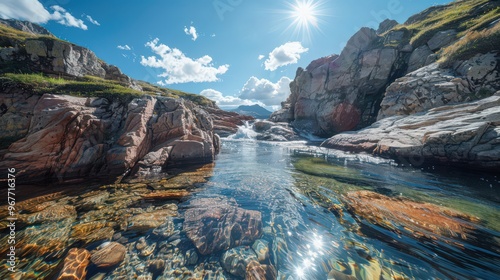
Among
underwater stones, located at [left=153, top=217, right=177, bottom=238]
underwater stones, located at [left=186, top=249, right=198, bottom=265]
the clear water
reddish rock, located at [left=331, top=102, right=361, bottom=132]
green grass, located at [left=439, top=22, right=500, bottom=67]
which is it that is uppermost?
green grass, located at [left=439, top=22, right=500, bottom=67]

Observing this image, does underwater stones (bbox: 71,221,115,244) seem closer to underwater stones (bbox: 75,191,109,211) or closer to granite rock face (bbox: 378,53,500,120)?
underwater stones (bbox: 75,191,109,211)

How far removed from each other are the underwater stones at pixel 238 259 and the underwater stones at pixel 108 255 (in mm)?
2277

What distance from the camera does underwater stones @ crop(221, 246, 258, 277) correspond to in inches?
140

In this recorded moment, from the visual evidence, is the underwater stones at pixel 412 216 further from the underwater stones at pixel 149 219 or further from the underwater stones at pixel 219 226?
the underwater stones at pixel 149 219

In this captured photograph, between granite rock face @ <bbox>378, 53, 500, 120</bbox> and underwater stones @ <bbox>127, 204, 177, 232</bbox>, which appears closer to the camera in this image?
underwater stones @ <bbox>127, 204, 177, 232</bbox>

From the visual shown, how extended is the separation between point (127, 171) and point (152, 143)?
280 centimetres

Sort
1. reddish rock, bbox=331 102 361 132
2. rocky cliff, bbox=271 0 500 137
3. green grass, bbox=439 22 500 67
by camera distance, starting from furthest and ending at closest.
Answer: reddish rock, bbox=331 102 361 132 → rocky cliff, bbox=271 0 500 137 → green grass, bbox=439 22 500 67

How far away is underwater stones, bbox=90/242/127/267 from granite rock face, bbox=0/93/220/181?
618 centimetres

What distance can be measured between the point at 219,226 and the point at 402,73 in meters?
45.2

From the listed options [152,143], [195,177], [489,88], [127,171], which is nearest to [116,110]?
[152,143]

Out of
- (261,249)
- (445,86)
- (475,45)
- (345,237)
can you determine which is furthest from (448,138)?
(261,249)

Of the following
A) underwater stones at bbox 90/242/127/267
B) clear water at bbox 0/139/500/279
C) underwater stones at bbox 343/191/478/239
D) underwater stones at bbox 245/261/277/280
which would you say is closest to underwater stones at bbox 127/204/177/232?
clear water at bbox 0/139/500/279

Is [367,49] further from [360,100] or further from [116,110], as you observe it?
[116,110]

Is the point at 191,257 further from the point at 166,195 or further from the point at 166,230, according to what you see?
the point at 166,195
